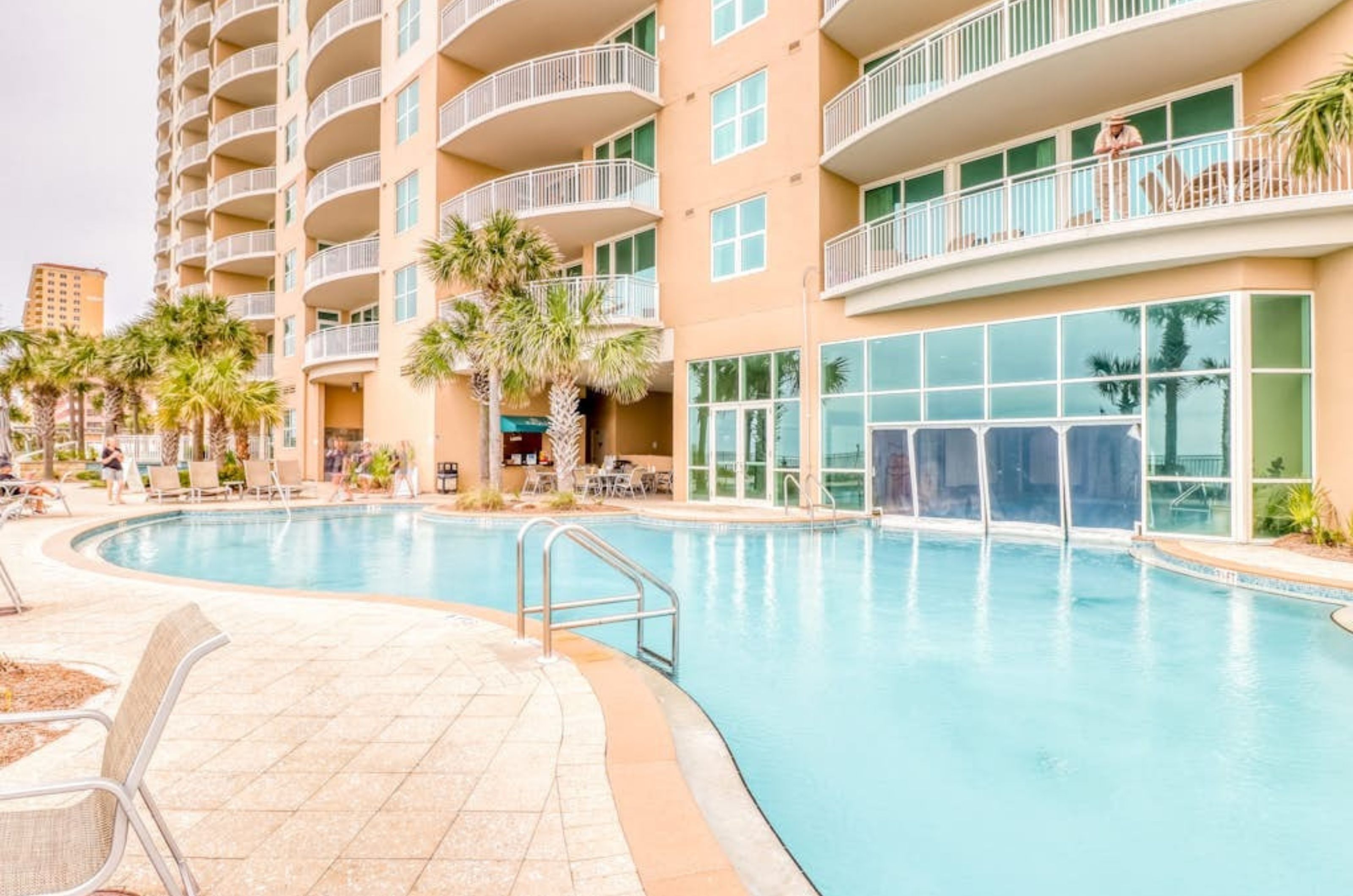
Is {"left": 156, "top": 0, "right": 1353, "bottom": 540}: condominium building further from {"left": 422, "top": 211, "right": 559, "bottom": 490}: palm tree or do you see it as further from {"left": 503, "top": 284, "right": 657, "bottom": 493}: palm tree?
{"left": 503, "top": 284, "right": 657, "bottom": 493}: palm tree

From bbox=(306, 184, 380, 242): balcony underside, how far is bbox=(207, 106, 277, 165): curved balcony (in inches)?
274

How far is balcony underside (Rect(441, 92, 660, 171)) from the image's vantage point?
714 inches

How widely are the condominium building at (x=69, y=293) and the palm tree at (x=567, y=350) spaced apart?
14959cm

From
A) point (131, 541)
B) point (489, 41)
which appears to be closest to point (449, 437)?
point (131, 541)

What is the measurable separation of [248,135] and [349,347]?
1506 cm

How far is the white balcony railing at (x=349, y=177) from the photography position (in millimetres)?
24797

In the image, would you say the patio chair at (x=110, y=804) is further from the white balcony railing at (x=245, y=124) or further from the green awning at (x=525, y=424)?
the white balcony railing at (x=245, y=124)

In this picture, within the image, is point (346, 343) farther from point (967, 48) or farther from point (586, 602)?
point (586, 602)

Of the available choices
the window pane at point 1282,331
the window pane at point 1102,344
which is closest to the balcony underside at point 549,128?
the window pane at point 1102,344

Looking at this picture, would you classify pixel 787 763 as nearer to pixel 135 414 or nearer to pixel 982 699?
pixel 982 699

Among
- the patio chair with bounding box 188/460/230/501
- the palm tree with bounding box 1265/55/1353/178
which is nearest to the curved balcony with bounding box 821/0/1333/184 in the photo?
the palm tree with bounding box 1265/55/1353/178

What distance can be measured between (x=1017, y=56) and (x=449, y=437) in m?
16.9

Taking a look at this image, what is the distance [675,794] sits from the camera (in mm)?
2889

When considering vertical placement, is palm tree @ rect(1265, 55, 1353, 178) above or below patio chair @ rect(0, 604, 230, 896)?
above
